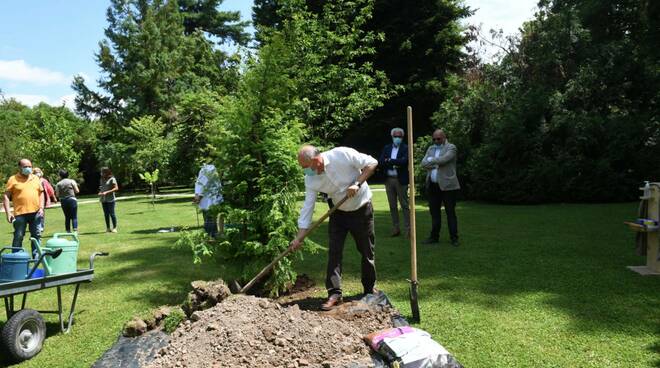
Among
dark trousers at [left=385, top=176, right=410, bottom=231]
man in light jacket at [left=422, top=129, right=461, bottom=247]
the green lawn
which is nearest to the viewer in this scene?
the green lawn

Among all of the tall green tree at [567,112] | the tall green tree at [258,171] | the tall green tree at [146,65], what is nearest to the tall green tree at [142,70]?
the tall green tree at [146,65]

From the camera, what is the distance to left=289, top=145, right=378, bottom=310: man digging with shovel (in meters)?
4.86

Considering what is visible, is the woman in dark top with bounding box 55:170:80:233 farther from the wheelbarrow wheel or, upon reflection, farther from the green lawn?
the wheelbarrow wheel

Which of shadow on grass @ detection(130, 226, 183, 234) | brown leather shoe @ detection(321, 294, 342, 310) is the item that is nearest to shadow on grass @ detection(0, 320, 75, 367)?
brown leather shoe @ detection(321, 294, 342, 310)

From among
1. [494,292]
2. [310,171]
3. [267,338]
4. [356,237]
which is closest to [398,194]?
[494,292]

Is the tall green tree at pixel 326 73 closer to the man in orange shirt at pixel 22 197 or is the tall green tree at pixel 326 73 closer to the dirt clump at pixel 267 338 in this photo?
the man in orange shirt at pixel 22 197

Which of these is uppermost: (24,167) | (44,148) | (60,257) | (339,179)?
(44,148)

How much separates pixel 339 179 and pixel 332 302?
1.28 meters

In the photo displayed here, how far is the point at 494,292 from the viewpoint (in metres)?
5.58

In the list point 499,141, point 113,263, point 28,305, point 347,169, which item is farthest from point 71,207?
point 499,141

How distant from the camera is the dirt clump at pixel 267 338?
3539 mm

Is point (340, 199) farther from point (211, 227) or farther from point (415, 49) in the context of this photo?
point (415, 49)

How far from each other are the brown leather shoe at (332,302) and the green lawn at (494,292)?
0.69m

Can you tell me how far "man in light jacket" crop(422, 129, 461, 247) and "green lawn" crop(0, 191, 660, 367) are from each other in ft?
1.69
